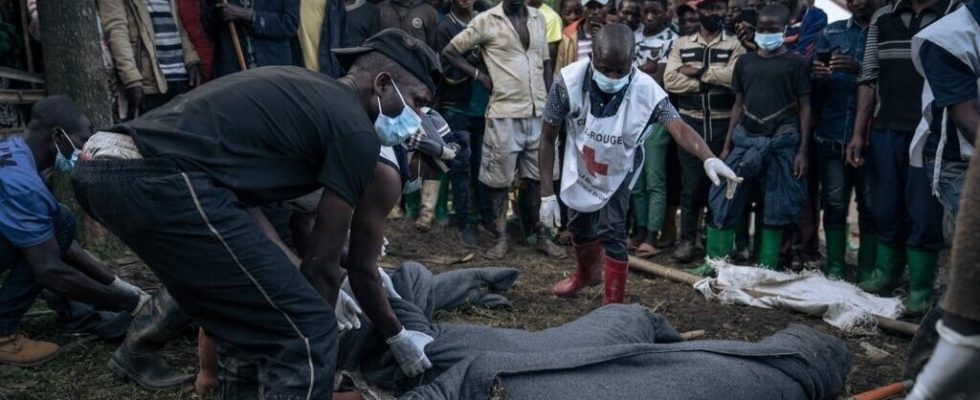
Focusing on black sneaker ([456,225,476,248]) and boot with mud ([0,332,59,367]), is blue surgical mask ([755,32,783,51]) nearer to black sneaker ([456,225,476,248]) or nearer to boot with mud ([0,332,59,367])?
black sneaker ([456,225,476,248])

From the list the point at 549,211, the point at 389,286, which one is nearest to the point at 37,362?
the point at 389,286

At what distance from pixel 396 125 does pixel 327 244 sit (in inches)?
25.1

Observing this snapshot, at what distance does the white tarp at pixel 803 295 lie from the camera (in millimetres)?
5480

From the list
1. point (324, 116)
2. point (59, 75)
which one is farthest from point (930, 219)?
point (59, 75)

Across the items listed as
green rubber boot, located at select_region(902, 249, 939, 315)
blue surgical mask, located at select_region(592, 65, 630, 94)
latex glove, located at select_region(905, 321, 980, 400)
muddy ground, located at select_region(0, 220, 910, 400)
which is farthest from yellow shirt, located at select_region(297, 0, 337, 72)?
latex glove, located at select_region(905, 321, 980, 400)

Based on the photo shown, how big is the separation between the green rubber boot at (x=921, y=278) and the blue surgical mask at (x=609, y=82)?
2.28 m

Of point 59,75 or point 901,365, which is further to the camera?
point 59,75

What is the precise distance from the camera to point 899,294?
6152 millimetres

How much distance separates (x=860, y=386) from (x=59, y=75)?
211 inches

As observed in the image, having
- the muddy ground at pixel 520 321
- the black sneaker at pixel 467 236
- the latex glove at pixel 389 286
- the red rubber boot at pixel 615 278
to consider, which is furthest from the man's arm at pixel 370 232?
the black sneaker at pixel 467 236

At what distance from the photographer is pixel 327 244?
122 inches

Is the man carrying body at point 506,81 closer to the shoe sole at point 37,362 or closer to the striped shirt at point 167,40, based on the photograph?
the striped shirt at point 167,40

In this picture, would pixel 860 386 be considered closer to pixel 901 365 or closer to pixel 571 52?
pixel 901 365

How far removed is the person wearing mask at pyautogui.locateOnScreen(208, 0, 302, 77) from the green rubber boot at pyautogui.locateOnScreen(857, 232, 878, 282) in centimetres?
463
